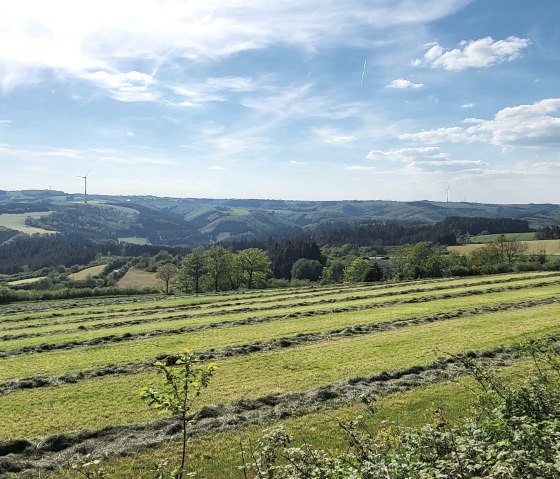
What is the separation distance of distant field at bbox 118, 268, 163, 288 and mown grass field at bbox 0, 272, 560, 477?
93526 mm

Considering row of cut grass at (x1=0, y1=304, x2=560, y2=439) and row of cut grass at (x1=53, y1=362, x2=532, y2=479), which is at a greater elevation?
row of cut grass at (x1=53, y1=362, x2=532, y2=479)

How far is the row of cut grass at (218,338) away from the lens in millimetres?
33719

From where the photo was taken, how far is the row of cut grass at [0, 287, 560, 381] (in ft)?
111

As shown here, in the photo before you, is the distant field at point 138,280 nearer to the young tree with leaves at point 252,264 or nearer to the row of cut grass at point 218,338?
the young tree with leaves at point 252,264

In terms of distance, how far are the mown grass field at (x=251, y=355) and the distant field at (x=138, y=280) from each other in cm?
9353

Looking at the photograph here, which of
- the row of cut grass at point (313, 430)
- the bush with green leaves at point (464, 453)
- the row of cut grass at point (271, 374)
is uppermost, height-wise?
the bush with green leaves at point (464, 453)

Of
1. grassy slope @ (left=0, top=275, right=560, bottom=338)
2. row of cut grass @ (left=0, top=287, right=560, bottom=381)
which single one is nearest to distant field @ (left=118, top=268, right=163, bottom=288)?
grassy slope @ (left=0, top=275, right=560, bottom=338)

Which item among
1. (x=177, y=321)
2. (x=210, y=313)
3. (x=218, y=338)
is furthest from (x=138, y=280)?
(x=218, y=338)

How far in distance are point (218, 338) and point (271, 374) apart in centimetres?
1488

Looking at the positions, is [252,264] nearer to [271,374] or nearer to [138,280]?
[138,280]

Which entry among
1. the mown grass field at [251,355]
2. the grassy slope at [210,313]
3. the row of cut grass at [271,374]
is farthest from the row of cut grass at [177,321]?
the row of cut grass at [271,374]

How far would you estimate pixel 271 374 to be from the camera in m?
28.0

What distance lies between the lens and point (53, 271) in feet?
638

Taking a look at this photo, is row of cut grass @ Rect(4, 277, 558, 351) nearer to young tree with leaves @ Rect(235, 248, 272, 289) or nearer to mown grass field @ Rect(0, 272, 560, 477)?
mown grass field @ Rect(0, 272, 560, 477)
